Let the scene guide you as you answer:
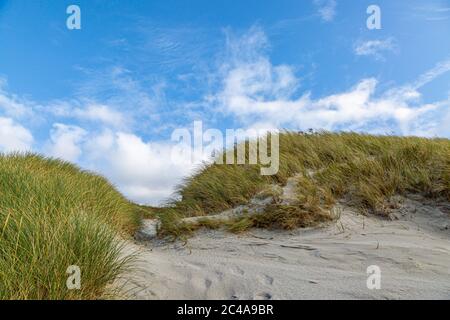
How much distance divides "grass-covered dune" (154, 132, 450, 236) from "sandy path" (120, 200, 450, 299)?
32 centimetres

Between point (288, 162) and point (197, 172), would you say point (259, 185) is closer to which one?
point (288, 162)

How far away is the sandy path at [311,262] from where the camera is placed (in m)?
3.84

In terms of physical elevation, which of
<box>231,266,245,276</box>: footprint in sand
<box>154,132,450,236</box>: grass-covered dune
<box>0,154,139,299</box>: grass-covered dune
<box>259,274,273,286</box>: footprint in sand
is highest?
<box>154,132,450,236</box>: grass-covered dune

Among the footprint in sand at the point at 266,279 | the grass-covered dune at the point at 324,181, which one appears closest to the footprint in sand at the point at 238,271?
the footprint in sand at the point at 266,279

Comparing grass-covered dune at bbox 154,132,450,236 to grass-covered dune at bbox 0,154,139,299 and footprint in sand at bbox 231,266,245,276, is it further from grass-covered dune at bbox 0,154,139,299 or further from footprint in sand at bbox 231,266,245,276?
grass-covered dune at bbox 0,154,139,299

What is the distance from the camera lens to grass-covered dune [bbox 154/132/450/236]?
661cm

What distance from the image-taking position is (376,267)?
455 centimetres

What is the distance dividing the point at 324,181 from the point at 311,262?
284cm

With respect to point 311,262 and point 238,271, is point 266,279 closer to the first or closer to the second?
point 238,271

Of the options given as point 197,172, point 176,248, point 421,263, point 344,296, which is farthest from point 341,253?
point 197,172

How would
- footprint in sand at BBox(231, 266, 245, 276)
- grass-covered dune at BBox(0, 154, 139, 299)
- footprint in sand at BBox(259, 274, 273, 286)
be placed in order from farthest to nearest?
footprint in sand at BBox(231, 266, 245, 276) < footprint in sand at BBox(259, 274, 273, 286) < grass-covered dune at BBox(0, 154, 139, 299)

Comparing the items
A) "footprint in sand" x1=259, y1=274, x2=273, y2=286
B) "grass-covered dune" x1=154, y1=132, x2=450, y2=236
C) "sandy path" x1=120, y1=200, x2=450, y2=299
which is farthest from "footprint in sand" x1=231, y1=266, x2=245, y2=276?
"grass-covered dune" x1=154, y1=132, x2=450, y2=236

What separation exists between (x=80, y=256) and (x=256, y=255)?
2.47 m

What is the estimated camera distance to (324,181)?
7.46 m
